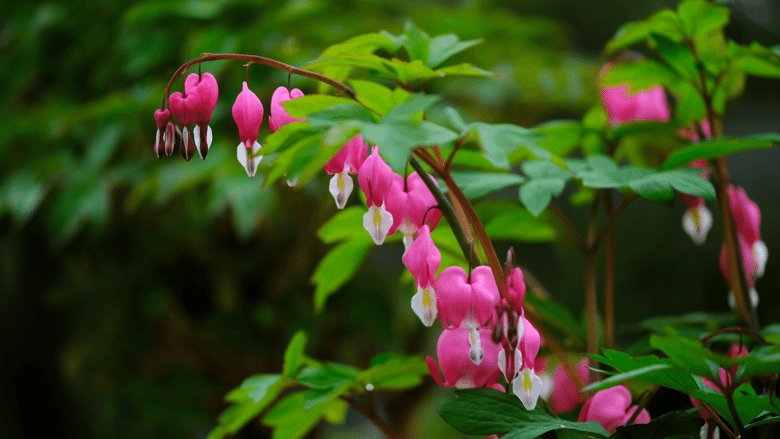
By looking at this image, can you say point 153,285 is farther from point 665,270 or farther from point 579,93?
point 665,270

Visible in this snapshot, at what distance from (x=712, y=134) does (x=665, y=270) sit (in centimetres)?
181

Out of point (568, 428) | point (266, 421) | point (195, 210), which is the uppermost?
point (568, 428)

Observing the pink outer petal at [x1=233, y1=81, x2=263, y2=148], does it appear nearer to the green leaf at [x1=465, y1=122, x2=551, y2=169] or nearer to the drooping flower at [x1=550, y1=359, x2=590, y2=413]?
the green leaf at [x1=465, y1=122, x2=551, y2=169]

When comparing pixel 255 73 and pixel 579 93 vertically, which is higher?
pixel 255 73

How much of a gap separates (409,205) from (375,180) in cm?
4

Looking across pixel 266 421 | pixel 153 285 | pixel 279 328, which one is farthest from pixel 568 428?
pixel 153 285

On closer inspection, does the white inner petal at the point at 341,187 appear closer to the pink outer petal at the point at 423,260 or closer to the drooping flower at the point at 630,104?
the pink outer petal at the point at 423,260

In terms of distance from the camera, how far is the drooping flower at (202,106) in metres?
0.49

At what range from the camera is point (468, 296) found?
1.48 ft

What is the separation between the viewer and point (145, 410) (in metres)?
1.71

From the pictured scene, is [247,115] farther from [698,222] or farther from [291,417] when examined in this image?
[698,222]

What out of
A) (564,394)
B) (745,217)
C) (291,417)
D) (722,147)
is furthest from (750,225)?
(291,417)

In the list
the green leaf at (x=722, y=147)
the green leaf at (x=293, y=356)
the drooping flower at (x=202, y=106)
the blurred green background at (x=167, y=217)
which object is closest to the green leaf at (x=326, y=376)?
the green leaf at (x=293, y=356)

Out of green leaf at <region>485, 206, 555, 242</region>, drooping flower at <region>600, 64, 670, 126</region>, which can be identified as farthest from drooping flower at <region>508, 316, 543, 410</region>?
drooping flower at <region>600, 64, 670, 126</region>
